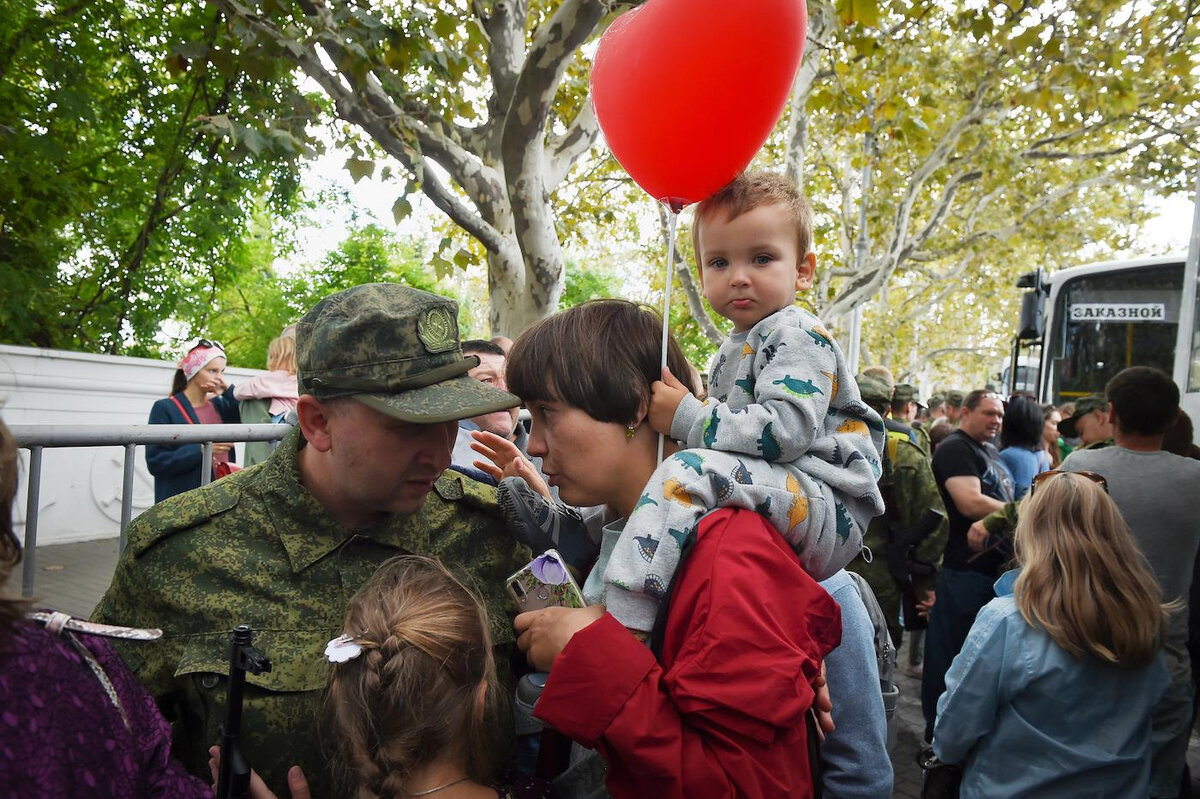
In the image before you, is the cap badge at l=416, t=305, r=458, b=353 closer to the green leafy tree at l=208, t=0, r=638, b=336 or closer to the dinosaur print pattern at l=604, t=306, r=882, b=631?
the dinosaur print pattern at l=604, t=306, r=882, b=631

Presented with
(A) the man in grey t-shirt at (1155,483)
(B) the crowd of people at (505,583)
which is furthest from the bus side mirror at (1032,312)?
(B) the crowd of people at (505,583)

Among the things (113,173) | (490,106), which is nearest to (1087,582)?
(490,106)

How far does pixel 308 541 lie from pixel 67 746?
23.5 inches

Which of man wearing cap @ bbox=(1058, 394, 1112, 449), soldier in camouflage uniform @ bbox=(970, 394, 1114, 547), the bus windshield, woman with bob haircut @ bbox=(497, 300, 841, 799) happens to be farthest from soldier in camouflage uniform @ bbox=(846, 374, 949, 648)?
the bus windshield

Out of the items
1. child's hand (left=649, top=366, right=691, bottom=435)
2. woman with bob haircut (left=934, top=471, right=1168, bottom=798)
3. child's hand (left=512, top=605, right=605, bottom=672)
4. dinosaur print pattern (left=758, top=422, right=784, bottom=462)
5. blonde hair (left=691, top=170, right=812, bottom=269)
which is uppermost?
blonde hair (left=691, top=170, right=812, bottom=269)

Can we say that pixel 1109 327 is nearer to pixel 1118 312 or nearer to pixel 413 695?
pixel 1118 312

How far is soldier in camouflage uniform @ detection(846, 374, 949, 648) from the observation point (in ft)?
16.1

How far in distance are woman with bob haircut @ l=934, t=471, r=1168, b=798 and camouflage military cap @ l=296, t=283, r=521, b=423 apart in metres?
2.05

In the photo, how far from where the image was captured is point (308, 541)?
1.70 meters

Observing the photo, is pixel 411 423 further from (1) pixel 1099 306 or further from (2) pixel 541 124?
(1) pixel 1099 306

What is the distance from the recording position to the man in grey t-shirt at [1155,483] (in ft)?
12.3

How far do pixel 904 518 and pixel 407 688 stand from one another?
4.12 m

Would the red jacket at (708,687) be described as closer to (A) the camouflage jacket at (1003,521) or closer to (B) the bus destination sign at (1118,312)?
(A) the camouflage jacket at (1003,521)

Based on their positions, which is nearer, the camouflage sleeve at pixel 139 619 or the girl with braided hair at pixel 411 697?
the girl with braided hair at pixel 411 697
